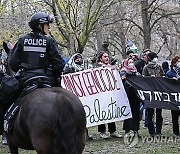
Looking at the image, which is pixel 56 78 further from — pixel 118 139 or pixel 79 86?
pixel 118 139

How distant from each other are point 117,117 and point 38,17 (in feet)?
17.6

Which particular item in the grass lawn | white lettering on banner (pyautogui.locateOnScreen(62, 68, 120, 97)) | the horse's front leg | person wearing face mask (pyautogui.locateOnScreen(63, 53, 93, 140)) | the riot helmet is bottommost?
the grass lawn

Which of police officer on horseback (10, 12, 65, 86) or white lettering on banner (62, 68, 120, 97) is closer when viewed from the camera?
police officer on horseback (10, 12, 65, 86)

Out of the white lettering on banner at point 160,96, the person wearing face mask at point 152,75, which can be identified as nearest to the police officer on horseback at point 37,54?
the white lettering on banner at point 160,96

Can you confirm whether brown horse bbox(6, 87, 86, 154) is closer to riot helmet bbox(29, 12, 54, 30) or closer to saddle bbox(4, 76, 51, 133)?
saddle bbox(4, 76, 51, 133)

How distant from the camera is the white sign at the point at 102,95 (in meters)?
11.1

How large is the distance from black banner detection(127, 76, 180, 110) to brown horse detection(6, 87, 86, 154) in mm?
5324

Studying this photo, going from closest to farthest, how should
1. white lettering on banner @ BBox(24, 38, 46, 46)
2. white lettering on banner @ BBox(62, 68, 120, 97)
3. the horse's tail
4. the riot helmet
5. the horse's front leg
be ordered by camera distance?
the horse's tail → white lettering on banner @ BBox(24, 38, 46, 46) → the riot helmet → the horse's front leg → white lettering on banner @ BBox(62, 68, 120, 97)

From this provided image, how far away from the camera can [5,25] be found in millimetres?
25438

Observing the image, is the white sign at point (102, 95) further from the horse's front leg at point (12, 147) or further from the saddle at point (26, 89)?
the saddle at point (26, 89)

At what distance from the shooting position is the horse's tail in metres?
5.38

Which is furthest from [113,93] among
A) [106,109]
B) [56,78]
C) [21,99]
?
[21,99]

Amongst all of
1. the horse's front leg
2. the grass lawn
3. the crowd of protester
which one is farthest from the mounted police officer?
the crowd of protester

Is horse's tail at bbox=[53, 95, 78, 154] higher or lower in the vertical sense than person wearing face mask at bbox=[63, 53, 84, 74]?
lower
